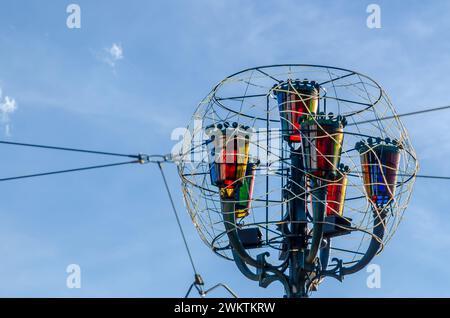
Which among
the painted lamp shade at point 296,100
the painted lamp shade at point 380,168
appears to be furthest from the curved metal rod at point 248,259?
the painted lamp shade at point 380,168

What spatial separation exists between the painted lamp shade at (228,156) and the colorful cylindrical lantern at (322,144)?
132 cm

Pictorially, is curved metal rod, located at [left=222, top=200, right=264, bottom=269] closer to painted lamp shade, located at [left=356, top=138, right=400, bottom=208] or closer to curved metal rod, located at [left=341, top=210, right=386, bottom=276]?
curved metal rod, located at [left=341, top=210, right=386, bottom=276]

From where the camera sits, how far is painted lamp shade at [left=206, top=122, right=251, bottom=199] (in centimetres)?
2650

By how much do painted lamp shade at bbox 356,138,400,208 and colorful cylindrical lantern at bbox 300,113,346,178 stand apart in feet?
4.60

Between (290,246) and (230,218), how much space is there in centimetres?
142

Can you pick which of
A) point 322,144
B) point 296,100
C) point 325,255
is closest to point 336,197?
point 325,255

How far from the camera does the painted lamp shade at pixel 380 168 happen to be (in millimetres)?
27203

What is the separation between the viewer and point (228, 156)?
26500mm

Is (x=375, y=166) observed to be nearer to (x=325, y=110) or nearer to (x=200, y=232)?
(x=325, y=110)

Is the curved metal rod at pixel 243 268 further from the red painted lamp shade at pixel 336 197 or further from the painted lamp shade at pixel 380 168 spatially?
the painted lamp shade at pixel 380 168
